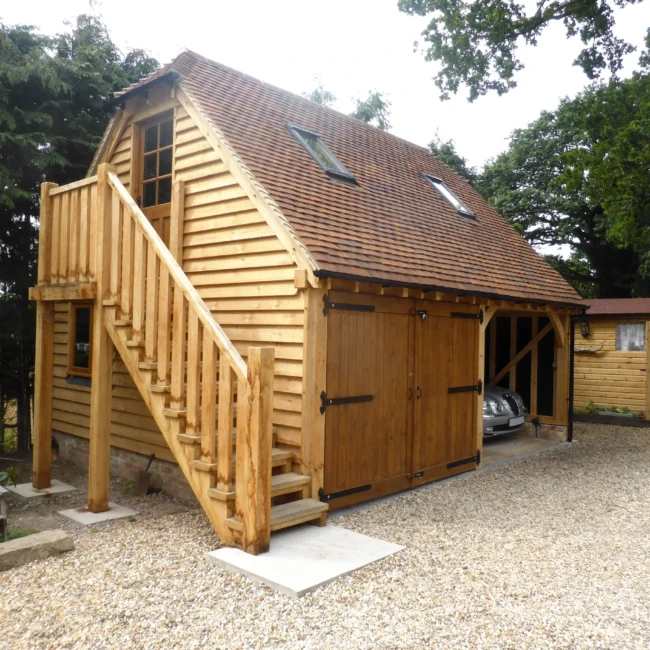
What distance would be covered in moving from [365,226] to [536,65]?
736 cm

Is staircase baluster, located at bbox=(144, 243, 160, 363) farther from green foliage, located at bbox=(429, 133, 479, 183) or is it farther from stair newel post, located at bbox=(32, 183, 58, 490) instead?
green foliage, located at bbox=(429, 133, 479, 183)

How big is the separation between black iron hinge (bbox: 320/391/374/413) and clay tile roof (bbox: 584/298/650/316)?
805 centimetres

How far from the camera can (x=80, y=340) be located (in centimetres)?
870

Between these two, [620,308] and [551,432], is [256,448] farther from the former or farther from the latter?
[620,308]

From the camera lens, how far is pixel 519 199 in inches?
967

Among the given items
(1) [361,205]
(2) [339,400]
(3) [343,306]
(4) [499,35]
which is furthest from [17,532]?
(4) [499,35]

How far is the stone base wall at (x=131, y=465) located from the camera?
6773 millimetres

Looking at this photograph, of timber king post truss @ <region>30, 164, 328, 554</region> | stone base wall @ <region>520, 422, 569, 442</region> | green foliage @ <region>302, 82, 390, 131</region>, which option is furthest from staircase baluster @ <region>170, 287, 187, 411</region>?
green foliage @ <region>302, 82, 390, 131</region>

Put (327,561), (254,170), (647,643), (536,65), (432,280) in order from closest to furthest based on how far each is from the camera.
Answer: (647,643) → (327,561) → (254,170) → (432,280) → (536,65)

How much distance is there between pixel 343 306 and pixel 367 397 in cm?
106

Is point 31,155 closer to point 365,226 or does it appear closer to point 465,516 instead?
point 365,226

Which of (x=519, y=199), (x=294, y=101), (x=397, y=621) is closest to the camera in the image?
(x=397, y=621)

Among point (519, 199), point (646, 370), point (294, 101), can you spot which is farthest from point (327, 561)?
point (519, 199)

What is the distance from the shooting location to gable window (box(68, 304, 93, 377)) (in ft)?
27.9
